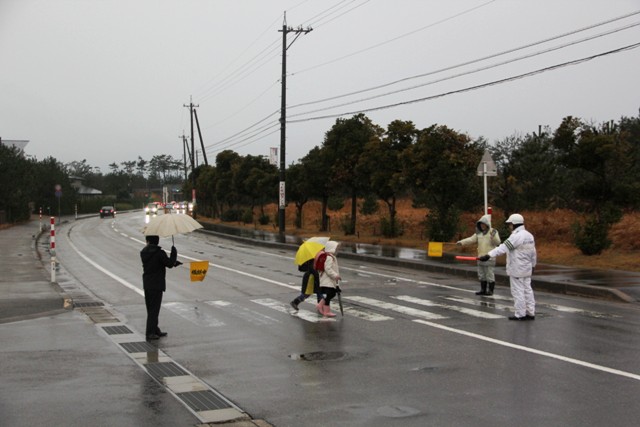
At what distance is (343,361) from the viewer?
830 centimetres

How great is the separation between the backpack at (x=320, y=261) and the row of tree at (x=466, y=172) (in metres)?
10.7

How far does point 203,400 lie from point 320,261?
5.26 meters

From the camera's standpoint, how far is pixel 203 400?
6711 mm

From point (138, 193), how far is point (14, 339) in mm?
151936

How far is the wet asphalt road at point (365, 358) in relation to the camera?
20.5 feet

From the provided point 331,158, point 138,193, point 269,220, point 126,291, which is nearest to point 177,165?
point 138,193

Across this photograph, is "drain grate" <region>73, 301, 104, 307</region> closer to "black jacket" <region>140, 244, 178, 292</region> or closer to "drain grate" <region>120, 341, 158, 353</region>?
"black jacket" <region>140, 244, 178, 292</region>

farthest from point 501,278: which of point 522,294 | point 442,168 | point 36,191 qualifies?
point 36,191

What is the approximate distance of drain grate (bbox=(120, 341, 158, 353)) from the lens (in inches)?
363

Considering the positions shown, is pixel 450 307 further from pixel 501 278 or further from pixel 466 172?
pixel 466 172

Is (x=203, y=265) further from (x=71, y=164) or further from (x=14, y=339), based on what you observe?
(x=71, y=164)

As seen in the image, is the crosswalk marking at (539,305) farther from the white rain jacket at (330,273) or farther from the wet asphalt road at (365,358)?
the white rain jacket at (330,273)

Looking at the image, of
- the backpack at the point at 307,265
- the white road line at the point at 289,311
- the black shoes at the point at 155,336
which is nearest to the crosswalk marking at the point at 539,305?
the white road line at the point at 289,311

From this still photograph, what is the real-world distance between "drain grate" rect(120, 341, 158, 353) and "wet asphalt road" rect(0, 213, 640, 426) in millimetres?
203
